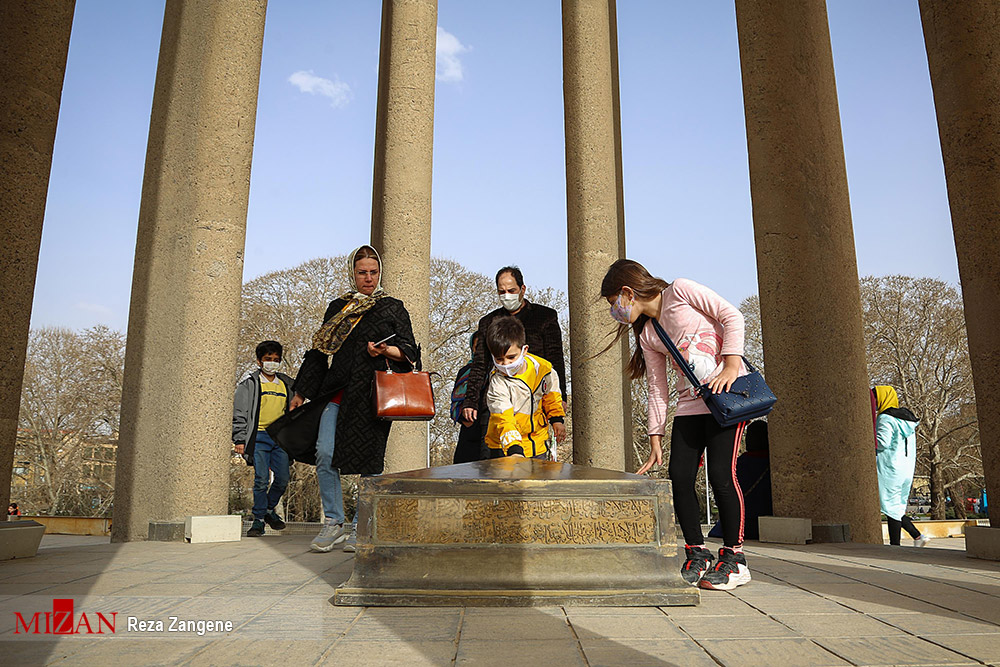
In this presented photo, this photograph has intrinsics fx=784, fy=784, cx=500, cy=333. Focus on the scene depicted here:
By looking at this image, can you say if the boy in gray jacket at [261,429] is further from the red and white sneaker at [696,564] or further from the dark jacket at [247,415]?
the red and white sneaker at [696,564]

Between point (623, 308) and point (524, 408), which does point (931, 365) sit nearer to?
point (524, 408)

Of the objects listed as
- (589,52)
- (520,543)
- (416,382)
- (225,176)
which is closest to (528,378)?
(416,382)

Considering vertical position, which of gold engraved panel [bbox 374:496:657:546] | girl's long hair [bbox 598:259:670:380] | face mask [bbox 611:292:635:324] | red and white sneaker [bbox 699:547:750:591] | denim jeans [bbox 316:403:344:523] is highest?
girl's long hair [bbox 598:259:670:380]

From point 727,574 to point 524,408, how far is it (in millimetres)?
2304

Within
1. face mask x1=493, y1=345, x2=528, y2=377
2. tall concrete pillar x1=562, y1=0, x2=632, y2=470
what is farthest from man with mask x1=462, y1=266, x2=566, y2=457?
tall concrete pillar x1=562, y1=0, x2=632, y2=470

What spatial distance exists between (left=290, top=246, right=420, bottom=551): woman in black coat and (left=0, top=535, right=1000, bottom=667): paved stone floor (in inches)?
45.2

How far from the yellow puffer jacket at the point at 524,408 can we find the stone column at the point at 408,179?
13.2 feet

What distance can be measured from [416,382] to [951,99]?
5.18m

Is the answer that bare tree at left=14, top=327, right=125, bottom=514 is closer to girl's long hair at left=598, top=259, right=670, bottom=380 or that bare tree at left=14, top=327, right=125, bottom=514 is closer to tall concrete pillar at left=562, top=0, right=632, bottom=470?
tall concrete pillar at left=562, top=0, right=632, bottom=470

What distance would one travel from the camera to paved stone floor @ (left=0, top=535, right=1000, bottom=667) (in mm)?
2957

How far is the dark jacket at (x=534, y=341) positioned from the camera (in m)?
7.18

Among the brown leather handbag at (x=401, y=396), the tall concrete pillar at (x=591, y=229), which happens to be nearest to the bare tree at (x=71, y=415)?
the tall concrete pillar at (x=591, y=229)

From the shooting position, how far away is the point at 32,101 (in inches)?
257

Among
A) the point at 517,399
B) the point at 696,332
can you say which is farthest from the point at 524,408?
the point at 696,332
